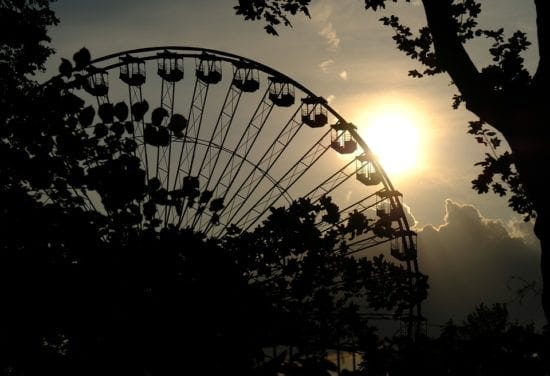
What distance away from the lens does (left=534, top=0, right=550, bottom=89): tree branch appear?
223 inches

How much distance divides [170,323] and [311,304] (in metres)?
6.30

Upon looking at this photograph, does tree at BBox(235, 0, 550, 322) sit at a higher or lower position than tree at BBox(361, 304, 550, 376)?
higher

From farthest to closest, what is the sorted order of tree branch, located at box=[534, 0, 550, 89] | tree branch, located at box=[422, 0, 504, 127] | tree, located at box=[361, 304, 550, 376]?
1. tree branch, located at box=[422, 0, 504, 127]
2. tree branch, located at box=[534, 0, 550, 89]
3. tree, located at box=[361, 304, 550, 376]

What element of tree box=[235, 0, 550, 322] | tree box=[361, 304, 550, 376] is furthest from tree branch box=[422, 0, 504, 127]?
tree box=[361, 304, 550, 376]

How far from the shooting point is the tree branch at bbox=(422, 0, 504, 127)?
6.23 metres

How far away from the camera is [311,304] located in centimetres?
1299

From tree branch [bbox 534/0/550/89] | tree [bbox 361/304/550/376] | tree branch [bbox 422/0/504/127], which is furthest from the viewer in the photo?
tree branch [bbox 422/0/504/127]

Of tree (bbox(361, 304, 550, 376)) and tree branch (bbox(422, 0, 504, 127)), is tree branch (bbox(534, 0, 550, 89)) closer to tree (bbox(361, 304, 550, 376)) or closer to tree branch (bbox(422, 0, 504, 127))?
tree branch (bbox(422, 0, 504, 127))

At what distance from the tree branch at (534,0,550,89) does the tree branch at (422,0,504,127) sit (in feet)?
1.85

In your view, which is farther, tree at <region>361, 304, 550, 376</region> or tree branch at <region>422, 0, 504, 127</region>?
tree branch at <region>422, 0, 504, 127</region>

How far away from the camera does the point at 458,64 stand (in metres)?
6.64

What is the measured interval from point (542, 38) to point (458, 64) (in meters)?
1.11

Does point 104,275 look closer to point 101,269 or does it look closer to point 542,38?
point 101,269

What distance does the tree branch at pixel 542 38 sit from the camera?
18.6 ft
